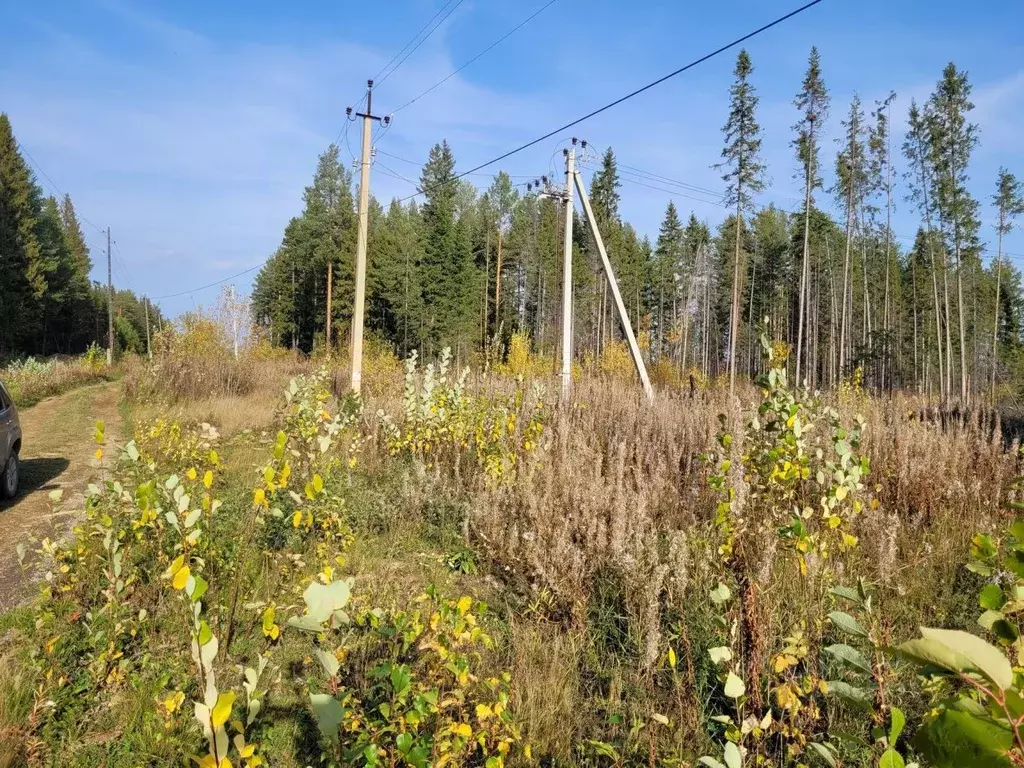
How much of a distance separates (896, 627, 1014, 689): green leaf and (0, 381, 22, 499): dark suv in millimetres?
8442

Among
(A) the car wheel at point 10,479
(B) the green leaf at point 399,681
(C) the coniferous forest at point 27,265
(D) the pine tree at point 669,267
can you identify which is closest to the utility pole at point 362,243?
(A) the car wheel at point 10,479

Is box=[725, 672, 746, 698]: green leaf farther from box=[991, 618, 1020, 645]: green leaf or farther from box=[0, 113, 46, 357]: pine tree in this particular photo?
box=[0, 113, 46, 357]: pine tree

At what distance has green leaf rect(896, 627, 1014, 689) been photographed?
0.52m

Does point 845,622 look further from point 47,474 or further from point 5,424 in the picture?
point 47,474

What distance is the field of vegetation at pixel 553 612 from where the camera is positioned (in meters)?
1.74

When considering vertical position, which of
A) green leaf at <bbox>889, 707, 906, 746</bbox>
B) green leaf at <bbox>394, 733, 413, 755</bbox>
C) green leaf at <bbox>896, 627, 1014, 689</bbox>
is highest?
green leaf at <bbox>896, 627, 1014, 689</bbox>

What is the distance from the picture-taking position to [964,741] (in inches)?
20.2

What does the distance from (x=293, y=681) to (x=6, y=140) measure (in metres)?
56.3

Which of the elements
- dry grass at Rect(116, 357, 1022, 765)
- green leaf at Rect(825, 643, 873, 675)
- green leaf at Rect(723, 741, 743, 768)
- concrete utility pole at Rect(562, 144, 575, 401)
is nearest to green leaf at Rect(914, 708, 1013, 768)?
green leaf at Rect(825, 643, 873, 675)

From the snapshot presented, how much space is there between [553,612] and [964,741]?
2966 mm

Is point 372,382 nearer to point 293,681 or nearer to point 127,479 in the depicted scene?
point 127,479

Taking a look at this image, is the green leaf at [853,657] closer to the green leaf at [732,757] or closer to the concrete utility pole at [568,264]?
the green leaf at [732,757]

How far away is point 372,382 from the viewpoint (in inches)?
547

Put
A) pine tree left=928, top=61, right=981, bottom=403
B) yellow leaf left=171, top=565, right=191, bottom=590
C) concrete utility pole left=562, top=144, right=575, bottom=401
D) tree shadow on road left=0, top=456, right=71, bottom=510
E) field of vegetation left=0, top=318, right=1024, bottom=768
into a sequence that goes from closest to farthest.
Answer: yellow leaf left=171, top=565, right=191, bottom=590
field of vegetation left=0, top=318, right=1024, bottom=768
tree shadow on road left=0, top=456, right=71, bottom=510
concrete utility pole left=562, top=144, right=575, bottom=401
pine tree left=928, top=61, right=981, bottom=403
